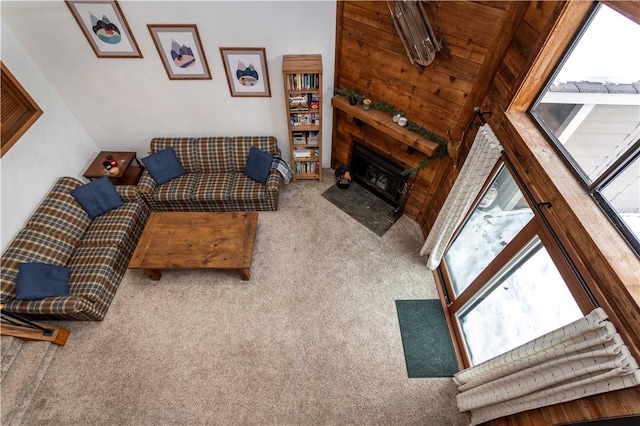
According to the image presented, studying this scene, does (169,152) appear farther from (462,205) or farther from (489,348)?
(489,348)

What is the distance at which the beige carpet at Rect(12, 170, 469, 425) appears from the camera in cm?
294

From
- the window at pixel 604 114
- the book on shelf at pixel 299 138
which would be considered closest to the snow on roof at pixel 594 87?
the window at pixel 604 114

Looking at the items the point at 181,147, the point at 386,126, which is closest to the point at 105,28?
the point at 181,147

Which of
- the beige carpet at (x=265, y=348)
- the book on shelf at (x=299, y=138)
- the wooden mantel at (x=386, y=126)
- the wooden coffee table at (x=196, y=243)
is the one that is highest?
the wooden mantel at (x=386, y=126)

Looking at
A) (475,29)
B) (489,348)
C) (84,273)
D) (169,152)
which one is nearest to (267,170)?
(169,152)

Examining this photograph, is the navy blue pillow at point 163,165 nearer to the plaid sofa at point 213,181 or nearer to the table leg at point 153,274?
the plaid sofa at point 213,181

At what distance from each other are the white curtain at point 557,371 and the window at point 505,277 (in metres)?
0.19

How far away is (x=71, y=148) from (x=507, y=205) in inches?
209

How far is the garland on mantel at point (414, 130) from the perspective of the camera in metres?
3.38

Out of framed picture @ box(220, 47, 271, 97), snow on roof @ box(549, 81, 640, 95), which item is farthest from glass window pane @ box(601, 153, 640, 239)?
framed picture @ box(220, 47, 271, 97)

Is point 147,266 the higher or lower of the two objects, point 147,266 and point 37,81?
the lower

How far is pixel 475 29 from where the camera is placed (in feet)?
8.64

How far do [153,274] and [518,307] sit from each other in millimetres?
3824

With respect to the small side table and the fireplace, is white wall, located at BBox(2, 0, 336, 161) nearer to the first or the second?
the small side table
